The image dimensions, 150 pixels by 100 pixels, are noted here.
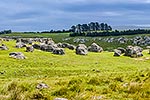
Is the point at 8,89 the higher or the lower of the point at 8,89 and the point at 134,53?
the higher

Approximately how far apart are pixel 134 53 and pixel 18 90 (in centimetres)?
7370

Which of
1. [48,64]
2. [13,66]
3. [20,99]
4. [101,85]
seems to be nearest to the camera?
[20,99]

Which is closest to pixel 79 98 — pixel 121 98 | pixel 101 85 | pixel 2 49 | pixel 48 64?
pixel 121 98

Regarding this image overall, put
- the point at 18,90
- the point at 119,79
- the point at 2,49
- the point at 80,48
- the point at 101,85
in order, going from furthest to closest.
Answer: the point at 80,48 < the point at 2,49 < the point at 119,79 < the point at 101,85 < the point at 18,90

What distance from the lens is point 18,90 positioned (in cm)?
1628

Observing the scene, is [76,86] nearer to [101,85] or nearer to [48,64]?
[101,85]

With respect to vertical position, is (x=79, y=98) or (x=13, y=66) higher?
(x=79, y=98)

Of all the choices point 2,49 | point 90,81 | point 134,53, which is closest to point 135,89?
point 90,81

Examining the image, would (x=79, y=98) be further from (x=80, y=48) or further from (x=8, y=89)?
(x=80, y=48)

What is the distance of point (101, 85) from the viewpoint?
68.7ft

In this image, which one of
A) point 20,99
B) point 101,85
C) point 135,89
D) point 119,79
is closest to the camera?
A: point 20,99

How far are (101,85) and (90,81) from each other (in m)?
0.92

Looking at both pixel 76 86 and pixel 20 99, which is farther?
pixel 76 86

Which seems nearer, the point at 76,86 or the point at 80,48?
the point at 76,86
